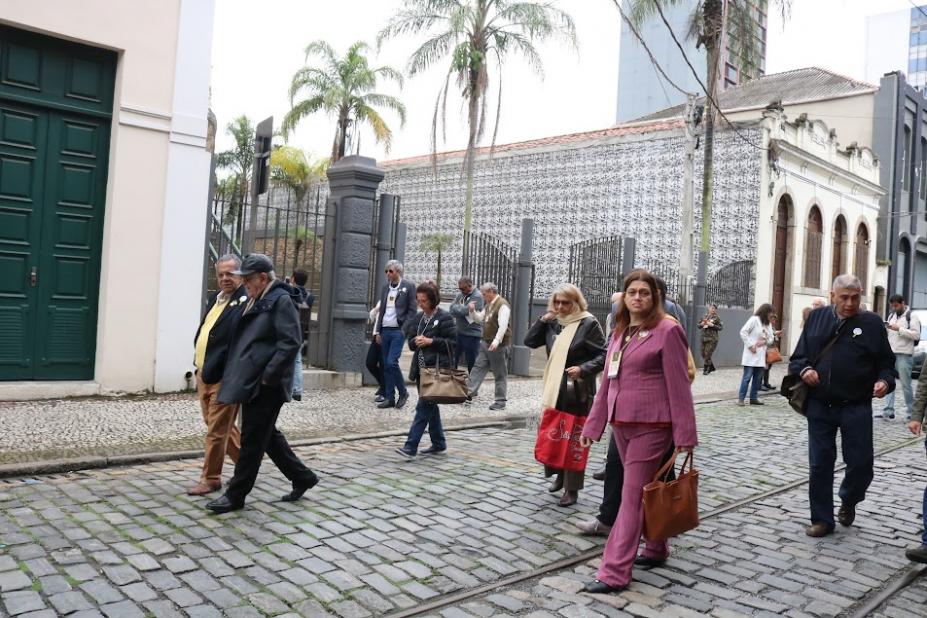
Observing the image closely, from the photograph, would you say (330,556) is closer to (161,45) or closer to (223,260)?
(223,260)

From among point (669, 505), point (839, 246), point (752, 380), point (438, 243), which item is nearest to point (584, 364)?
point (669, 505)

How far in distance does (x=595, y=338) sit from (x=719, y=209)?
18.7 meters

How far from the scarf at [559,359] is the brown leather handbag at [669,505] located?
1.66 metres

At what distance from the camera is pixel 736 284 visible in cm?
2239

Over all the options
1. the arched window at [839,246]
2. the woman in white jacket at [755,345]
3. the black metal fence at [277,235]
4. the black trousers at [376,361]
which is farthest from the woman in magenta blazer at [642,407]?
the arched window at [839,246]

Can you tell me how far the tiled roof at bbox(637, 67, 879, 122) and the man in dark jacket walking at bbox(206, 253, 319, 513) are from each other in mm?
28444

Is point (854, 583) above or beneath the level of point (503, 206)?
beneath

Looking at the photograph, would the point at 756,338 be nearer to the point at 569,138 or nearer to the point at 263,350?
the point at 263,350

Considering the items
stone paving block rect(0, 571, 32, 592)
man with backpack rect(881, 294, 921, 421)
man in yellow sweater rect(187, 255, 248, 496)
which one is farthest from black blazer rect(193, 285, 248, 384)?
man with backpack rect(881, 294, 921, 421)

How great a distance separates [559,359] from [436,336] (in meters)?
1.82

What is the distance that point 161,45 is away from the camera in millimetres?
9883

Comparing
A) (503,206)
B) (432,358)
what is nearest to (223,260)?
(432,358)

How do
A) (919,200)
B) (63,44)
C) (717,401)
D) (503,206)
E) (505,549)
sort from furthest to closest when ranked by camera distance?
(919,200), (503,206), (717,401), (63,44), (505,549)

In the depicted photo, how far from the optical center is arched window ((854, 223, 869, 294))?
28.9 metres
